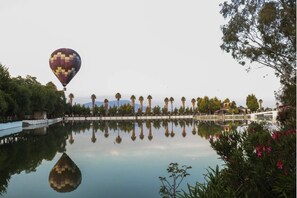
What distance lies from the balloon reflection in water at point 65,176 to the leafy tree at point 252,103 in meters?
87.7

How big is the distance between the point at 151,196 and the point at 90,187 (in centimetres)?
257

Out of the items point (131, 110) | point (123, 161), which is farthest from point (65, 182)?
point (131, 110)

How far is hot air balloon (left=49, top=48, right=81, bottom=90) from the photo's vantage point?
44.2 metres

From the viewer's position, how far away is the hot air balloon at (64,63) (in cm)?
4425

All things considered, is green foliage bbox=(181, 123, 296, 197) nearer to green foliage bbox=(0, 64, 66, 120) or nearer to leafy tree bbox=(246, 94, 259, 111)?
green foliage bbox=(0, 64, 66, 120)

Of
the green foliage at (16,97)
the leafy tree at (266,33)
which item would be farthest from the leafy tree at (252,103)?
the leafy tree at (266,33)

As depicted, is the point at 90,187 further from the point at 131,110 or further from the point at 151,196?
the point at 131,110

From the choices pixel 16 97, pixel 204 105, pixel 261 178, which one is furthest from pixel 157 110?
pixel 261 178

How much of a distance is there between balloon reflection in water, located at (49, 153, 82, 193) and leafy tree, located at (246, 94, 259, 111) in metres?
87.7

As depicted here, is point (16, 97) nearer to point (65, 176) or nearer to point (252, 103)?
point (65, 176)

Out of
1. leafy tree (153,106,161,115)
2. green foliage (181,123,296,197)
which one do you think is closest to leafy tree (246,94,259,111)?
leafy tree (153,106,161,115)

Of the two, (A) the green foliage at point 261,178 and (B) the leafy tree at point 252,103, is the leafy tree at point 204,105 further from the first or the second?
(A) the green foliage at point 261,178

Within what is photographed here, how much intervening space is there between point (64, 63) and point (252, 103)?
68.3 metres

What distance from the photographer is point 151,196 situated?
1041 cm
